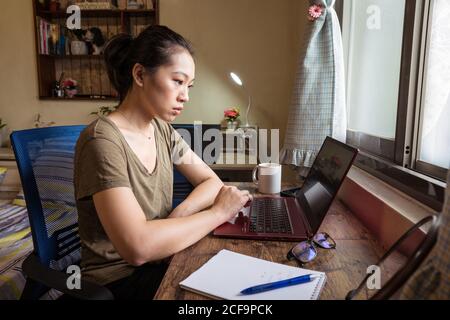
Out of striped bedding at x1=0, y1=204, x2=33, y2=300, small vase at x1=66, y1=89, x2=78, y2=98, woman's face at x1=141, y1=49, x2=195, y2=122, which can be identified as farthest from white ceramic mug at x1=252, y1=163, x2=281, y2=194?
small vase at x1=66, y1=89, x2=78, y2=98

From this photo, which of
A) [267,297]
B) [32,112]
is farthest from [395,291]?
[32,112]

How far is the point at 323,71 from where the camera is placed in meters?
1.62

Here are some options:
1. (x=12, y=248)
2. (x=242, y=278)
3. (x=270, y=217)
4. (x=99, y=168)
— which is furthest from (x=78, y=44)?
(x=242, y=278)

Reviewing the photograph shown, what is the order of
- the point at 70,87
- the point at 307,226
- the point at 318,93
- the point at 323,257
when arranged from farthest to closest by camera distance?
the point at 70,87 → the point at 318,93 → the point at 307,226 → the point at 323,257

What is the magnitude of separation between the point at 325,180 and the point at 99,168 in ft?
2.01

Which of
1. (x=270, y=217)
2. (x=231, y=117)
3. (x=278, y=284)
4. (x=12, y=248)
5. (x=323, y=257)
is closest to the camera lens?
(x=278, y=284)

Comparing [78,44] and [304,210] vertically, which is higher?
[78,44]

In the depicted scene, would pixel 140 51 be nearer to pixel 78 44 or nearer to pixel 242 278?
pixel 242 278

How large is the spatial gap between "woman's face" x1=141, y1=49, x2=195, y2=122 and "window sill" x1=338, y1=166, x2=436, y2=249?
0.66 meters

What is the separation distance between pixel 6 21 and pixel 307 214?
10.2 ft

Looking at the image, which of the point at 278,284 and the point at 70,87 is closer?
the point at 278,284

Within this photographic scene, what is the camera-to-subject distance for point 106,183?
839 millimetres

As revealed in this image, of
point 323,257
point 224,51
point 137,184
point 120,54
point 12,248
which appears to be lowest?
point 12,248

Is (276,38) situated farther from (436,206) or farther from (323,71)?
(436,206)
